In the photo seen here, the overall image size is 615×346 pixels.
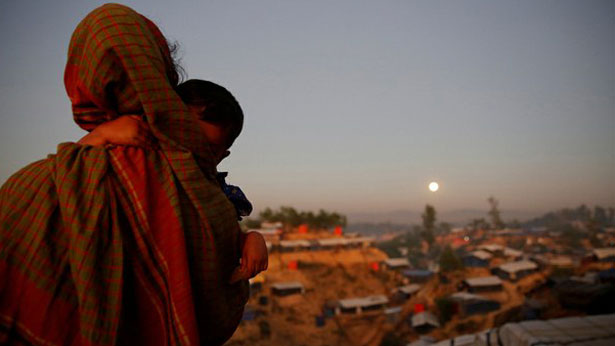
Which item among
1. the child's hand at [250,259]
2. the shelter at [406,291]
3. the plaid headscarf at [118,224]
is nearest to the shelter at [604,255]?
the shelter at [406,291]

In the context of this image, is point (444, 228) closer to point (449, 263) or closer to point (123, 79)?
point (449, 263)

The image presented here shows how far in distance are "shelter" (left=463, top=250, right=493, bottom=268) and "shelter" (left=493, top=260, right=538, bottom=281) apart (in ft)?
14.2

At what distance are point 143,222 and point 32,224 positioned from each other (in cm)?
18

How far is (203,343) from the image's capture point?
2.73ft

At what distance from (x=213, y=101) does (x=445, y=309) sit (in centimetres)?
2720

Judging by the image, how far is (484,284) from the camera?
2655 centimetres

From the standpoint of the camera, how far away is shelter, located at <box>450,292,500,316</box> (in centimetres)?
2384

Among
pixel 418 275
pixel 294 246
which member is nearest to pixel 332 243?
pixel 294 246

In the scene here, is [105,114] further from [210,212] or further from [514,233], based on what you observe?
[514,233]

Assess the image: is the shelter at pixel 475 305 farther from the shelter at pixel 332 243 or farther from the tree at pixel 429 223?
the tree at pixel 429 223

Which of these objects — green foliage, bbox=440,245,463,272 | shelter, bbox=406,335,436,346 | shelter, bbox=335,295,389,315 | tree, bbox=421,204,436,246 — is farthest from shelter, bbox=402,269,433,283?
tree, bbox=421,204,436,246

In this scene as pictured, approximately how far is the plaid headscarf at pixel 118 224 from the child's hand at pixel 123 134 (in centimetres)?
2

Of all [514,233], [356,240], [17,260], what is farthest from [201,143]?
[514,233]

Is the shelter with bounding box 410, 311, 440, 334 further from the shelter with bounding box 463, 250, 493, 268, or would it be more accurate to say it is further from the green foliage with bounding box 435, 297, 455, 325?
the shelter with bounding box 463, 250, 493, 268
